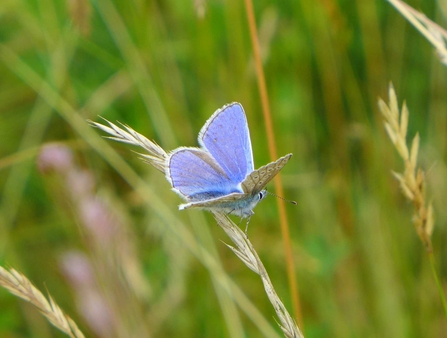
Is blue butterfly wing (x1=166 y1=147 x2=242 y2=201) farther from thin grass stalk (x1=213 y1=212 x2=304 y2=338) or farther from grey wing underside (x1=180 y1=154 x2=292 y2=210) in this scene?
thin grass stalk (x1=213 y1=212 x2=304 y2=338)

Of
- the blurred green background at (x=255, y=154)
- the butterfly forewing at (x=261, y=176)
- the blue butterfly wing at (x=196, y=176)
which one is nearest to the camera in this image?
the butterfly forewing at (x=261, y=176)

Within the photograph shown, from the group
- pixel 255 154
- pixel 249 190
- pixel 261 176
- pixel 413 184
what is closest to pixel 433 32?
pixel 413 184

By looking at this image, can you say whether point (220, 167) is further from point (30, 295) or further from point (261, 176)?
point (30, 295)

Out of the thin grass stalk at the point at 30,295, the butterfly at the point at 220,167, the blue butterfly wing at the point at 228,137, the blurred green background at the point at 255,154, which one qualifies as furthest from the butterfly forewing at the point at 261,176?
the thin grass stalk at the point at 30,295

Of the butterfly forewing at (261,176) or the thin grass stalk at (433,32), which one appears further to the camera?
the butterfly forewing at (261,176)

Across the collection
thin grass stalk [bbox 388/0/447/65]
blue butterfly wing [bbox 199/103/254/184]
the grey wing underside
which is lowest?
the grey wing underside

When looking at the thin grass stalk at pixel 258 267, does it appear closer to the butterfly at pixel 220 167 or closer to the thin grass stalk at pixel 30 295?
the butterfly at pixel 220 167

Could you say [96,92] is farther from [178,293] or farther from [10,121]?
[178,293]

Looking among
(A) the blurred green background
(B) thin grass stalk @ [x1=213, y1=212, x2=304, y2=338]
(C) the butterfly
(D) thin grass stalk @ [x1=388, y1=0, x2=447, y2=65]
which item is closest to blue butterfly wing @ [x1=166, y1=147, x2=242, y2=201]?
(C) the butterfly
